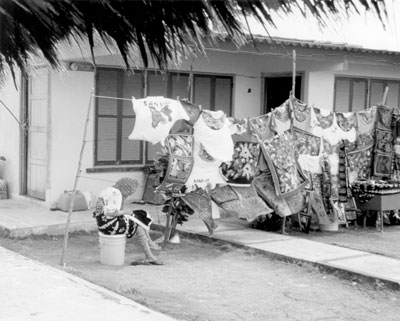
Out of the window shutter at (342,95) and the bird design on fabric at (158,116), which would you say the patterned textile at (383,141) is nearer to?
the window shutter at (342,95)

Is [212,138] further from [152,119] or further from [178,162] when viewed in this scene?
[152,119]

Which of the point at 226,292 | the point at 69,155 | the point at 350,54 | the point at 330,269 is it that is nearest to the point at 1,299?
the point at 226,292

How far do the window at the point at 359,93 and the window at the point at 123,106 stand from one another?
2606 millimetres

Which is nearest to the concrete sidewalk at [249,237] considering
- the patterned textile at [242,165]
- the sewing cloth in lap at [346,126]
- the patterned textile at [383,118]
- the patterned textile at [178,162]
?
the patterned textile at [242,165]

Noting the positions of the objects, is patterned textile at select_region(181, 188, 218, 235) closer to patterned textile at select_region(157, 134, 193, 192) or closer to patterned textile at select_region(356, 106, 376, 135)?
patterned textile at select_region(157, 134, 193, 192)

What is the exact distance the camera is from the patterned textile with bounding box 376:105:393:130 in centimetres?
997

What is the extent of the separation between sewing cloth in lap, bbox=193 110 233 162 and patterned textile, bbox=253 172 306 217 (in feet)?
2.66

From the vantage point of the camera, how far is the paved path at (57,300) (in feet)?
16.4

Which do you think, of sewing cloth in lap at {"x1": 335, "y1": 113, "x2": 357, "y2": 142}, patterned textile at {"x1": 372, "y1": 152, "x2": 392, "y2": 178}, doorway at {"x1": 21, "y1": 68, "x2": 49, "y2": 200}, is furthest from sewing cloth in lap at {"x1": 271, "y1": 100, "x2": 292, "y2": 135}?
doorway at {"x1": 21, "y1": 68, "x2": 49, "y2": 200}

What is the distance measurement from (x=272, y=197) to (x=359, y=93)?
4.64 metres

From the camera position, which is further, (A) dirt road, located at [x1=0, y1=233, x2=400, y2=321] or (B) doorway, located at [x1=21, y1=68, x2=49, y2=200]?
(B) doorway, located at [x1=21, y1=68, x2=49, y2=200]

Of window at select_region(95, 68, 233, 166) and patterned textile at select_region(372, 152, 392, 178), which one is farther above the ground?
window at select_region(95, 68, 233, 166)

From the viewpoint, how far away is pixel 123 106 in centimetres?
1078

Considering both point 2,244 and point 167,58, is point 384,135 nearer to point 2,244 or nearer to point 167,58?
point 2,244
